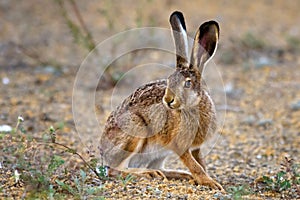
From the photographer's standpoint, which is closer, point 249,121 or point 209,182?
point 209,182

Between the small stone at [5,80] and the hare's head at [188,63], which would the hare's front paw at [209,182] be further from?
the small stone at [5,80]

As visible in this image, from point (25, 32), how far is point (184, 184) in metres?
6.04

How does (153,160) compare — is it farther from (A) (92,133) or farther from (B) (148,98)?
(A) (92,133)

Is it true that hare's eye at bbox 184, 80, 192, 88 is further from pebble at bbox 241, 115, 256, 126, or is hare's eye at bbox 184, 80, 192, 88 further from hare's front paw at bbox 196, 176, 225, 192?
pebble at bbox 241, 115, 256, 126

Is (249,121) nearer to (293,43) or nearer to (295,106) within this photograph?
(295,106)

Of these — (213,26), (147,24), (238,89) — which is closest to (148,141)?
(213,26)

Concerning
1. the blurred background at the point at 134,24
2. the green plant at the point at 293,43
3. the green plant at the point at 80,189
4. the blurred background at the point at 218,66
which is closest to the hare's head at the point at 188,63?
the blurred background at the point at 218,66

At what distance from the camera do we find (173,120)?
4902 millimetres

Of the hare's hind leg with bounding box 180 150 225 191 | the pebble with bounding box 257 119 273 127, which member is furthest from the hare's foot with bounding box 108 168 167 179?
the pebble with bounding box 257 119 273 127

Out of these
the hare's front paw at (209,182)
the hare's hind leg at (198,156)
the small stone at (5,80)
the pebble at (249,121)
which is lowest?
the hare's front paw at (209,182)

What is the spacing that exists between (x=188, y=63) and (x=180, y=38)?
0.22 meters

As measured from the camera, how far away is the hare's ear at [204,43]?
4.70m

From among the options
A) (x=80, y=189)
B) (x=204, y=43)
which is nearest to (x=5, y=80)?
(x=204, y=43)

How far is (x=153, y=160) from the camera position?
17.2 feet
